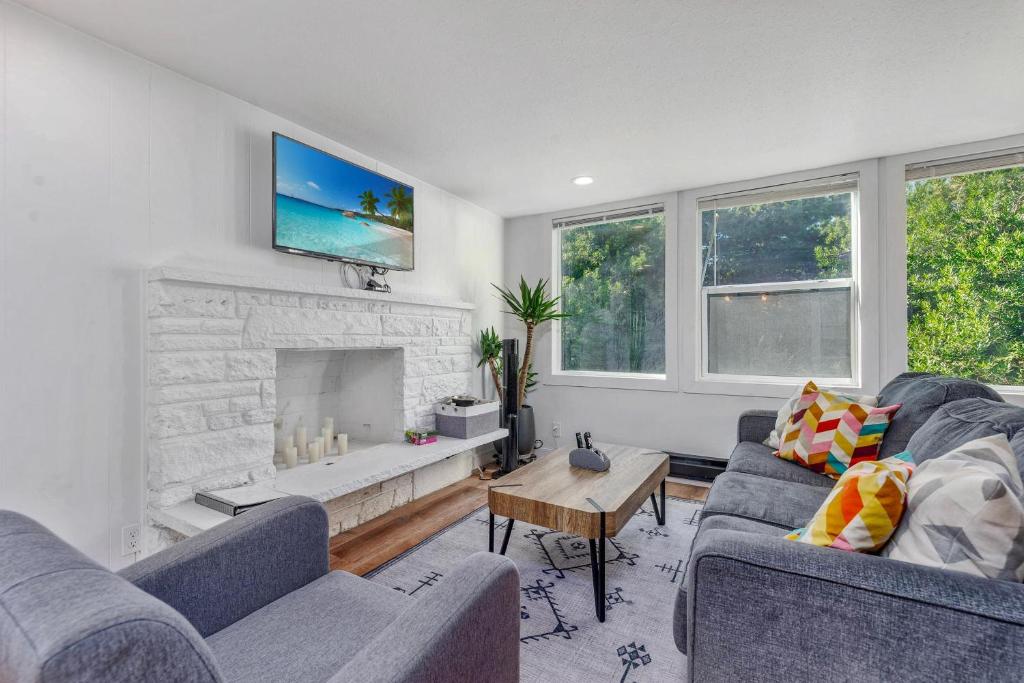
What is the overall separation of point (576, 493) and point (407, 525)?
Result: 1.26m

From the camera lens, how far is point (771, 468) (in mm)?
2252

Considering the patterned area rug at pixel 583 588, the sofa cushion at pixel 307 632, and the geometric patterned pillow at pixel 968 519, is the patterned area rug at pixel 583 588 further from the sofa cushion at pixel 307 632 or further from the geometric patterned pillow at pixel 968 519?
the geometric patterned pillow at pixel 968 519

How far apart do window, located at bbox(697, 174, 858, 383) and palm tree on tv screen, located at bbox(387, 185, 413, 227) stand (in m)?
2.27

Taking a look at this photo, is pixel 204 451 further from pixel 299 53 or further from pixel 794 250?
pixel 794 250

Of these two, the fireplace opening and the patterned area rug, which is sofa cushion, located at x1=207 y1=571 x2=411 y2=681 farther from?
the fireplace opening

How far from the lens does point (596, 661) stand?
1.63m

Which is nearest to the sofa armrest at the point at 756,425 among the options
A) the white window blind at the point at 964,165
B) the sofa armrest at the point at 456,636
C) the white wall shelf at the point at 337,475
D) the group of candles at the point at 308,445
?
the white wall shelf at the point at 337,475

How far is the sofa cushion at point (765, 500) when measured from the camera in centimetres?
168

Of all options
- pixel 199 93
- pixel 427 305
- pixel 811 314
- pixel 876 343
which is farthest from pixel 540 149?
pixel 876 343

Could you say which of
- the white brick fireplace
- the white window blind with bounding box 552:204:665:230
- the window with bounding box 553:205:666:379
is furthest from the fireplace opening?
the white window blind with bounding box 552:204:665:230

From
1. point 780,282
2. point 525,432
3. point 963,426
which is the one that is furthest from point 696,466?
point 963,426

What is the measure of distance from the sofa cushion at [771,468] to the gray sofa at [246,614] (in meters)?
1.64

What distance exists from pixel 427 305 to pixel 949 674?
9.95ft

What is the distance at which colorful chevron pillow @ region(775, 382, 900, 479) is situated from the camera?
218 cm
